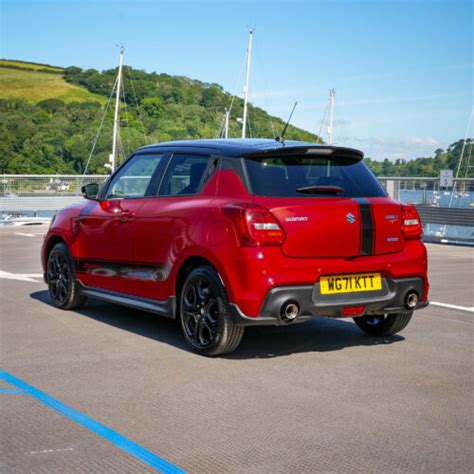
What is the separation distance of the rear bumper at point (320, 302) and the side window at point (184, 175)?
1257mm

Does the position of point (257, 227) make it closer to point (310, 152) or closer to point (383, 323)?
point (310, 152)

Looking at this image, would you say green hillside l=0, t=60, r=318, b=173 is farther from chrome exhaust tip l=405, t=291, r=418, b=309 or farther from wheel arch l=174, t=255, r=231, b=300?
chrome exhaust tip l=405, t=291, r=418, b=309

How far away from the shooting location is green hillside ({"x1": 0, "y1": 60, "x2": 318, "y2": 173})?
225ft

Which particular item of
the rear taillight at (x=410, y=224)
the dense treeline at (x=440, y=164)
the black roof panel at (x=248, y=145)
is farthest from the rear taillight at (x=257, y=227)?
the dense treeline at (x=440, y=164)

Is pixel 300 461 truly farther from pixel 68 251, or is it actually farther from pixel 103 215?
pixel 68 251

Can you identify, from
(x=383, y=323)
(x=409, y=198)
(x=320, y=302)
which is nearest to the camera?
(x=320, y=302)

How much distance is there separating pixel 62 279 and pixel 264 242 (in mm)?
3402

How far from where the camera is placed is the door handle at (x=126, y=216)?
7.65 m

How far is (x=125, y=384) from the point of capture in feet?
18.9

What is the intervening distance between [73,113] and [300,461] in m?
93.3

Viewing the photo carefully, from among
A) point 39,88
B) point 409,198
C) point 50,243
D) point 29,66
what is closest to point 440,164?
point 409,198

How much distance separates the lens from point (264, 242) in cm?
622

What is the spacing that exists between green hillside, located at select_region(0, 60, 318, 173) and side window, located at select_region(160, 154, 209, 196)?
45901 millimetres

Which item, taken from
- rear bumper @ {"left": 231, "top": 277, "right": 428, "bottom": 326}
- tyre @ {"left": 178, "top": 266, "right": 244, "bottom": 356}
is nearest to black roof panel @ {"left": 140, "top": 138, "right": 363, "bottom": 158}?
tyre @ {"left": 178, "top": 266, "right": 244, "bottom": 356}
